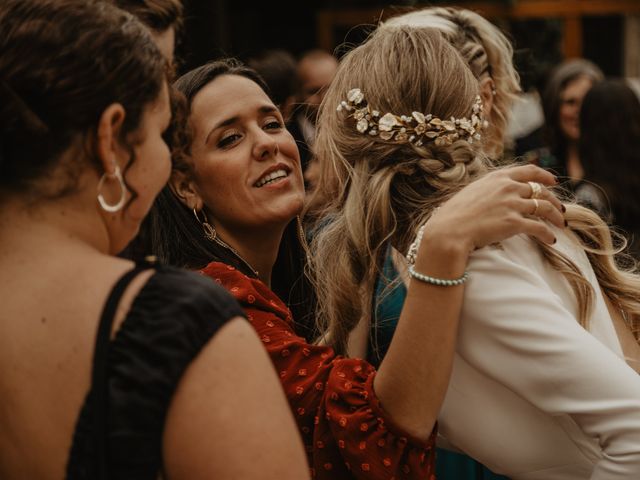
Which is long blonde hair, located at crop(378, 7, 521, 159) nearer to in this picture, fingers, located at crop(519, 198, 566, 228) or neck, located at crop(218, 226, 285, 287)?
neck, located at crop(218, 226, 285, 287)

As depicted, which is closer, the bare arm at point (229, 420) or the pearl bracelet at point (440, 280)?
the bare arm at point (229, 420)

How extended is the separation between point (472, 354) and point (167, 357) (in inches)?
29.2

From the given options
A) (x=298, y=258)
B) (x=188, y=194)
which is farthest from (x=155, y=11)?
(x=298, y=258)

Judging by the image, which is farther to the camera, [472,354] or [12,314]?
[472,354]

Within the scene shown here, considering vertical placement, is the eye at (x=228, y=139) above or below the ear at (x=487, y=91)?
above

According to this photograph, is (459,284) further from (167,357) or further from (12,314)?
(12,314)

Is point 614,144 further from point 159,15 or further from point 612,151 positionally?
point 159,15

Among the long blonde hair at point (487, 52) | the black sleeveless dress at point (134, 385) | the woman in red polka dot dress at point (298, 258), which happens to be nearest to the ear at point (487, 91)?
the long blonde hair at point (487, 52)

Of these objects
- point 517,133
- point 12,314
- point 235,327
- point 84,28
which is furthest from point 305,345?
point 517,133

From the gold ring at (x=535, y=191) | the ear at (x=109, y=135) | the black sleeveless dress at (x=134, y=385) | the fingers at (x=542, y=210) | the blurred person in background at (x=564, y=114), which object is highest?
the ear at (x=109, y=135)

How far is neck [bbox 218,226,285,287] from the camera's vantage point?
234 centimetres

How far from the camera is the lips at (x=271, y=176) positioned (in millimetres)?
2305

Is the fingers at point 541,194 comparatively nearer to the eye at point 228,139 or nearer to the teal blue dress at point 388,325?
the teal blue dress at point 388,325

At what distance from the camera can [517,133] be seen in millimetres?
6840
